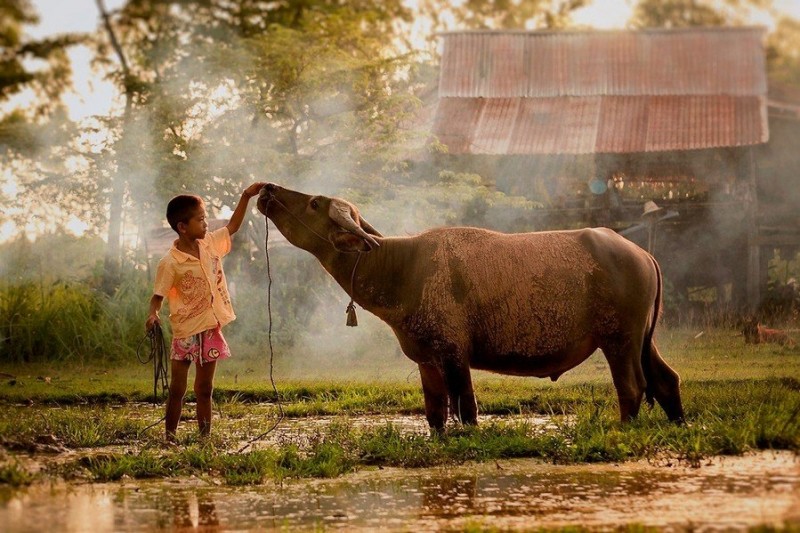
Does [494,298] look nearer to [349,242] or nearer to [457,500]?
[349,242]

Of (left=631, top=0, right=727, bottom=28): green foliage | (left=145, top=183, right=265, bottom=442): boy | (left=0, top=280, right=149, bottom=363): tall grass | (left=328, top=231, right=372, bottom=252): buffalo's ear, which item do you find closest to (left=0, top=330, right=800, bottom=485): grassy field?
(left=145, top=183, right=265, bottom=442): boy

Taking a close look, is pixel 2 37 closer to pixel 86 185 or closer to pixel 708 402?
pixel 86 185

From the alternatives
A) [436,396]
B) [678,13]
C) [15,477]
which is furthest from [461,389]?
[678,13]

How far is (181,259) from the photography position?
806 cm

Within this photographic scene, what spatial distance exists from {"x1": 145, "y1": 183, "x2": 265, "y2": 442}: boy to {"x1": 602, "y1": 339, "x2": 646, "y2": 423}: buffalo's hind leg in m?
2.92

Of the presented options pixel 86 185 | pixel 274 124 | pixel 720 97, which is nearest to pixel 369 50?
pixel 274 124

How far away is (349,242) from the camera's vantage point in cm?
824

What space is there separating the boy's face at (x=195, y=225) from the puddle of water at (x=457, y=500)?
7.09 ft

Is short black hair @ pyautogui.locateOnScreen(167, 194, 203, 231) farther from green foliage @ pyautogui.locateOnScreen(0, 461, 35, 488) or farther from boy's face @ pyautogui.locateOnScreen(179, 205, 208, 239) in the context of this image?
green foliage @ pyautogui.locateOnScreen(0, 461, 35, 488)

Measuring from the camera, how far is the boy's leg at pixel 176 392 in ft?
26.5

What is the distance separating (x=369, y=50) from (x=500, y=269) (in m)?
13.0

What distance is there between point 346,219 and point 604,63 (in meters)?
17.2

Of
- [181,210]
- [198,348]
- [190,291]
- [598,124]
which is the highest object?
[598,124]

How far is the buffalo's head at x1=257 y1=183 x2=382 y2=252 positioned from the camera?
8.25 metres
